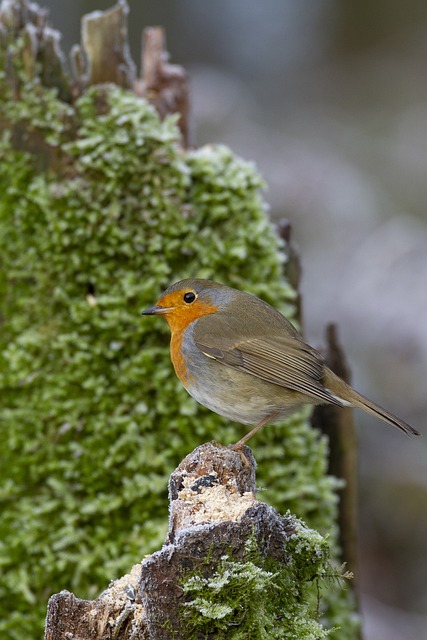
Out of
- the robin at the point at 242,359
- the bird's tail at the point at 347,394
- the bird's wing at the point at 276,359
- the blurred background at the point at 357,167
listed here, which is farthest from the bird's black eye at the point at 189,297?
the blurred background at the point at 357,167

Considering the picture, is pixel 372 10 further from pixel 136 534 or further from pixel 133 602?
pixel 133 602

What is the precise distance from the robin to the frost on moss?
2.25ft

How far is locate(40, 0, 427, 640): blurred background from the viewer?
6.87 meters

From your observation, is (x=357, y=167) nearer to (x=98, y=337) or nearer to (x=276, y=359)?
(x=98, y=337)

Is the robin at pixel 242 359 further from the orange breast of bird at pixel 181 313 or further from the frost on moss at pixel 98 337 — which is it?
the frost on moss at pixel 98 337

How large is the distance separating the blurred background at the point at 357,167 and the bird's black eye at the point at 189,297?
3.64 m

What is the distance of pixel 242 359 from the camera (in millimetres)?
3244

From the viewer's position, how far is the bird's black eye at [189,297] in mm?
3305

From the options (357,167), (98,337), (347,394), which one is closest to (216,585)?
(347,394)

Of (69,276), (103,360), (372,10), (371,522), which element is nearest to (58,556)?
(103,360)

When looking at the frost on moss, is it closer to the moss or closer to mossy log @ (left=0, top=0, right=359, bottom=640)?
mossy log @ (left=0, top=0, right=359, bottom=640)

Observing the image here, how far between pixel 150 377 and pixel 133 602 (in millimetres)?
1763

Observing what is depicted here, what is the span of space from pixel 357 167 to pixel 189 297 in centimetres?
1134

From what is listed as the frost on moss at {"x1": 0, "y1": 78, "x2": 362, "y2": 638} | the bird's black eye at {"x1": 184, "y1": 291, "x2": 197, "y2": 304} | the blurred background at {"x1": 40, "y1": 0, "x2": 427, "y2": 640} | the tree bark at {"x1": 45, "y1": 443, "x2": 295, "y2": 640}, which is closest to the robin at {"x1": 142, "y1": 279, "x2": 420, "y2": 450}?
the bird's black eye at {"x1": 184, "y1": 291, "x2": 197, "y2": 304}
